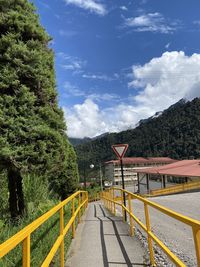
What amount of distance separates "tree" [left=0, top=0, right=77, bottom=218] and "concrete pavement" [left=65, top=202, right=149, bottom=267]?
2118mm

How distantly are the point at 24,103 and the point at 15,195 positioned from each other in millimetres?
2484

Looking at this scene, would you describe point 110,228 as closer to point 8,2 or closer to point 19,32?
point 19,32

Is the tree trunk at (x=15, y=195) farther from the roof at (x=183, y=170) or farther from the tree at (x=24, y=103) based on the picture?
the roof at (x=183, y=170)

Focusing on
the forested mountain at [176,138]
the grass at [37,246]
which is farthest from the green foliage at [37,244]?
the forested mountain at [176,138]

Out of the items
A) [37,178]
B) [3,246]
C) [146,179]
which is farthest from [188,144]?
[3,246]

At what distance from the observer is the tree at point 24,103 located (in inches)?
341

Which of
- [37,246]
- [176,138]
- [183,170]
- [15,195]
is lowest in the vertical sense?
[37,246]

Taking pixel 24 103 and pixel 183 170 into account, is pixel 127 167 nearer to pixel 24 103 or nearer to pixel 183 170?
pixel 183 170

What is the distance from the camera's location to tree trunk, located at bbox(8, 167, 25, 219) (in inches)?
368

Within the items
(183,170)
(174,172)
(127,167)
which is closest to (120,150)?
(174,172)

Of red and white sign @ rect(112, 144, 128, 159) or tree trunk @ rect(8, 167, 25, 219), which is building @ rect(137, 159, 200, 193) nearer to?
red and white sign @ rect(112, 144, 128, 159)

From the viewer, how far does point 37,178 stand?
1279 centimetres

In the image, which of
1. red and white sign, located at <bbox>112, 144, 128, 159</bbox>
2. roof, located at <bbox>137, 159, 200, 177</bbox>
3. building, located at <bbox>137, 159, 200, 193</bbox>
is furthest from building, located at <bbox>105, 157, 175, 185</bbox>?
red and white sign, located at <bbox>112, 144, 128, 159</bbox>

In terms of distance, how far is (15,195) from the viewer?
9.52 m
